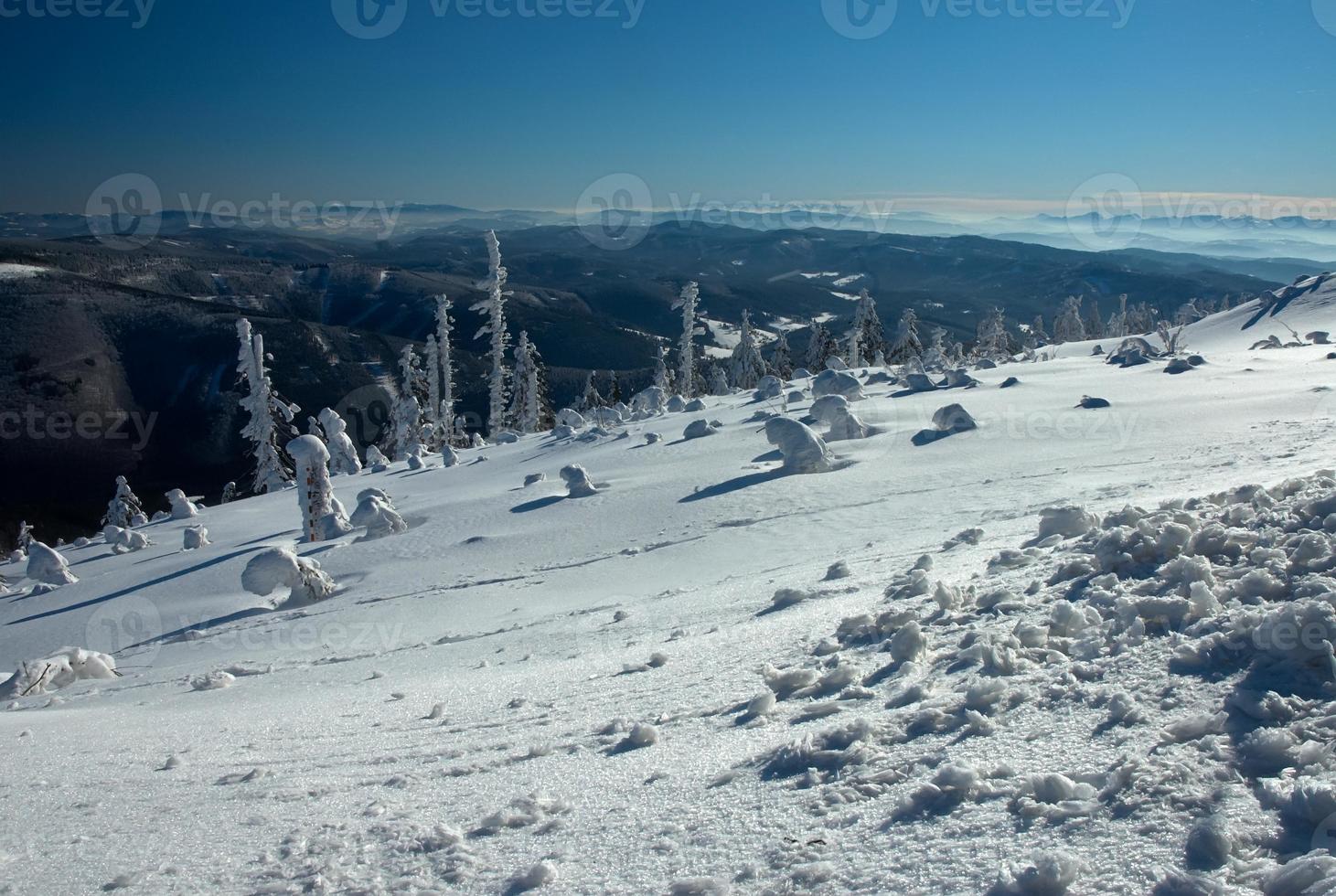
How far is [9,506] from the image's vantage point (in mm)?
76188

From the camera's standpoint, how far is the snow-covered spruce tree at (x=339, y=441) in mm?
21719

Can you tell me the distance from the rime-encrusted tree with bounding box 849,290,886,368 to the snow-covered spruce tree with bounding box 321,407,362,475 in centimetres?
2907

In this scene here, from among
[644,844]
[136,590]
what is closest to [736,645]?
[644,844]

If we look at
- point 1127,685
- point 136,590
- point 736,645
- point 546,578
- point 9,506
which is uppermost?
point 1127,685

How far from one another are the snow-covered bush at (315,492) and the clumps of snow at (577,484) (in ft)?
13.9

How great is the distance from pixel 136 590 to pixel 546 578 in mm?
7382

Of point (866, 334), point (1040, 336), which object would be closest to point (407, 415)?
point (866, 334)

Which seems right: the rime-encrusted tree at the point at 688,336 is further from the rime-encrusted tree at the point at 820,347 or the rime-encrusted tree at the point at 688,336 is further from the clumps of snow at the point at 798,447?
the clumps of snow at the point at 798,447

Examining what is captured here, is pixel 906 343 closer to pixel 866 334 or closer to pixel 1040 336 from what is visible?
pixel 866 334

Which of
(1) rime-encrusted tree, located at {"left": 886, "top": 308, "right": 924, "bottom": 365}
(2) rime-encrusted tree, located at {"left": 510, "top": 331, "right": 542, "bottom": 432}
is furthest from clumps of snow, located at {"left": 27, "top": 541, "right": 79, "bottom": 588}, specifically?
(1) rime-encrusted tree, located at {"left": 886, "top": 308, "right": 924, "bottom": 365}

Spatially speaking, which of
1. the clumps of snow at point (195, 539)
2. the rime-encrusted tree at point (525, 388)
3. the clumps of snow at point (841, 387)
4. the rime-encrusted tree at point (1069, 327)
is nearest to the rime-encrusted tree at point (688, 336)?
the rime-encrusted tree at point (525, 388)

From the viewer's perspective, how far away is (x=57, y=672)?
7188 millimetres

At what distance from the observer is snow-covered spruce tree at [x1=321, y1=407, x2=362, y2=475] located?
21.7 meters

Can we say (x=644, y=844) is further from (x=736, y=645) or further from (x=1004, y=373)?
(x=1004, y=373)
